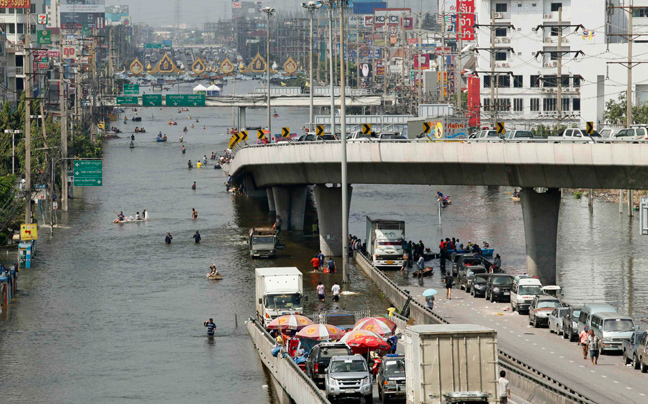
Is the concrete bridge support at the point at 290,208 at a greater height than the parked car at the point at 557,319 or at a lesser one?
greater

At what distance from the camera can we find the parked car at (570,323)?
50.0 meters

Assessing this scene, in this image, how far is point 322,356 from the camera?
41156 millimetres

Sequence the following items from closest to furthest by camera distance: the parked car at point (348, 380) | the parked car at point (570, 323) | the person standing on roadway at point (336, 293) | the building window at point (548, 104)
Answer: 1. the parked car at point (348, 380)
2. the parked car at point (570, 323)
3. the person standing on roadway at point (336, 293)
4. the building window at point (548, 104)

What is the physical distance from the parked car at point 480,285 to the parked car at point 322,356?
2268 cm

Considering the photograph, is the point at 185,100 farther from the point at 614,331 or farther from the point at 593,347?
the point at 593,347

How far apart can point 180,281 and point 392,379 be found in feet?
115

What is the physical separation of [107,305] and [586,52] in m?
85.3

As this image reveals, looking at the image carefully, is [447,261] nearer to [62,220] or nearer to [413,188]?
[62,220]

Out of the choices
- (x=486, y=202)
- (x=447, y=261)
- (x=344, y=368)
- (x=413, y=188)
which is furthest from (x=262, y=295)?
(x=413, y=188)

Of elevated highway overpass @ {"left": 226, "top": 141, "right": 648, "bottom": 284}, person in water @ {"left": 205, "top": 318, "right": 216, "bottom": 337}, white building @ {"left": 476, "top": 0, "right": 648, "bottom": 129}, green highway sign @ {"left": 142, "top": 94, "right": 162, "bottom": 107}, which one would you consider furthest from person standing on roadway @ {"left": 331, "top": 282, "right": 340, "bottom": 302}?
green highway sign @ {"left": 142, "top": 94, "right": 162, "bottom": 107}

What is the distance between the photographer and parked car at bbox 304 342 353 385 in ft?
134

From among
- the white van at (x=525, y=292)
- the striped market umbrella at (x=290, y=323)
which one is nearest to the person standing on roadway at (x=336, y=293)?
the white van at (x=525, y=292)

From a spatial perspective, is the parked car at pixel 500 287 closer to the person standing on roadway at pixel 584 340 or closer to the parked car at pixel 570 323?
the parked car at pixel 570 323

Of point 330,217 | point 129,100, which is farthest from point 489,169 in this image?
point 129,100
